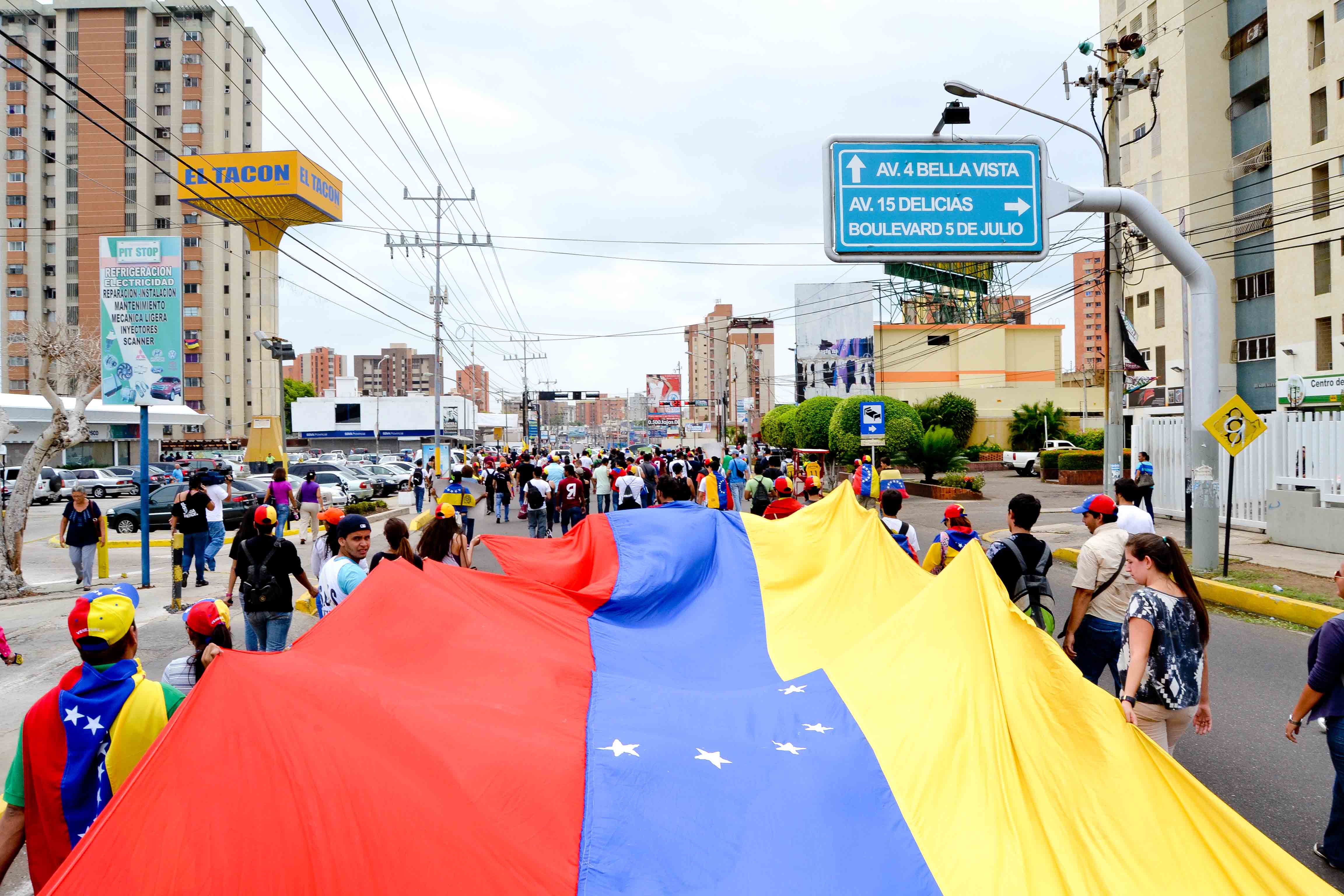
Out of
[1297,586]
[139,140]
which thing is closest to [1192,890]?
[1297,586]

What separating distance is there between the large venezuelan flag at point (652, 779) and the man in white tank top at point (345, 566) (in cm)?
100

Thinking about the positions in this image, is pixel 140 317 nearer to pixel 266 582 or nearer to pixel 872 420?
pixel 266 582

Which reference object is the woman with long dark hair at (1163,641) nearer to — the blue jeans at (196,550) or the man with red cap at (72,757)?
the man with red cap at (72,757)

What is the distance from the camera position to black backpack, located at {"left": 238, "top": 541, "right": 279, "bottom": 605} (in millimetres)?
6707

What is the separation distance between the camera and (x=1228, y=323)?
3878cm

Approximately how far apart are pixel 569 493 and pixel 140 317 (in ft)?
26.9

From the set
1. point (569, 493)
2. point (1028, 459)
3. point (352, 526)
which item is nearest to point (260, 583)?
point (352, 526)

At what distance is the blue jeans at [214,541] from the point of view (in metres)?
14.4

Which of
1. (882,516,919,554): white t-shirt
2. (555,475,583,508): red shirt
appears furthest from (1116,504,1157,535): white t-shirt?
(555,475,583,508): red shirt

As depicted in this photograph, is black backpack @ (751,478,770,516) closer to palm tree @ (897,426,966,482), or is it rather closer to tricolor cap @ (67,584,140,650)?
tricolor cap @ (67,584,140,650)

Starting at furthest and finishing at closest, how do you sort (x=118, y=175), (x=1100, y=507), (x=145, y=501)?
1. (x=118, y=175)
2. (x=145, y=501)
3. (x=1100, y=507)

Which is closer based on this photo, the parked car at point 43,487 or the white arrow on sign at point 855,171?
the white arrow on sign at point 855,171

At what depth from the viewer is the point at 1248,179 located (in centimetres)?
3703

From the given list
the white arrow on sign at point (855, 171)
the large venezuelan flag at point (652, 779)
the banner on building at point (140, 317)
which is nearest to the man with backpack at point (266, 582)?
the large venezuelan flag at point (652, 779)
